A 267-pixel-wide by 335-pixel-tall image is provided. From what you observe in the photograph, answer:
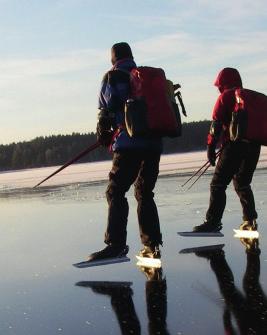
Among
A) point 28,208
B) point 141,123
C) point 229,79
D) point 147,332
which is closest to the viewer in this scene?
point 147,332

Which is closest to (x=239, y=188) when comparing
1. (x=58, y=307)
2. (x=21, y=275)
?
(x=21, y=275)

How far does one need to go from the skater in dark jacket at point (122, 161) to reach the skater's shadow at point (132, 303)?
35cm

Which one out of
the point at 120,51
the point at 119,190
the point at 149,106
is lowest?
the point at 119,190

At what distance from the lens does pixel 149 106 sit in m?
4.94

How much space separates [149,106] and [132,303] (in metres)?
1.70

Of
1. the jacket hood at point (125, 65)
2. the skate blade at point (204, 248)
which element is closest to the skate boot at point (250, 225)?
the skate blade at point (204, 248)

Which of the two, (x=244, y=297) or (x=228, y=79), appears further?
(x=228, y=79)

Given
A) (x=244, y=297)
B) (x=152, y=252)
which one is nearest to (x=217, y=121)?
(x=152, y=252)

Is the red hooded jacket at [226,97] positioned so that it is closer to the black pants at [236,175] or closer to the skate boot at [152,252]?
the black pants at [236,175]

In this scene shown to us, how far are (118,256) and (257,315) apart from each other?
194cm

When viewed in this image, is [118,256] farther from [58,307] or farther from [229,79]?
[229,79]

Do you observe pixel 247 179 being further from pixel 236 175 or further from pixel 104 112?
pixel 104 112

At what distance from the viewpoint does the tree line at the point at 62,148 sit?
89875mm

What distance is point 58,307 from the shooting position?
402 cm
